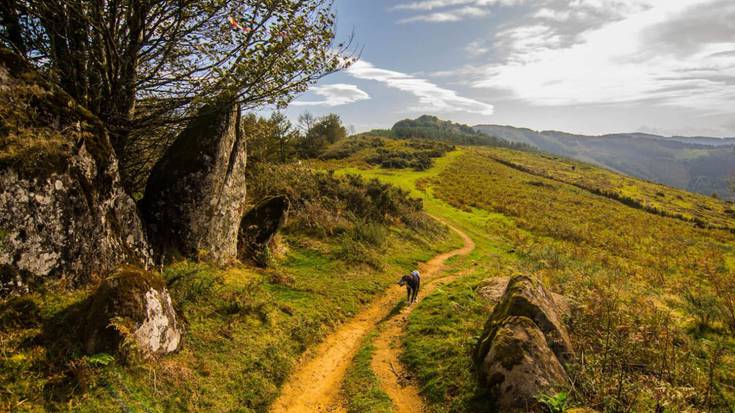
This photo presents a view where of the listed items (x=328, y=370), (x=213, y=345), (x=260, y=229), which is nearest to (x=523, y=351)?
(x=328, y=370)

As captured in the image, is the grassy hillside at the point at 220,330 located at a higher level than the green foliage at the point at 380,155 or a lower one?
lower

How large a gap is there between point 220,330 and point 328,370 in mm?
2917

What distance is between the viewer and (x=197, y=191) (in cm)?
1050

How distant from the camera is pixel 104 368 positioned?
228 inches

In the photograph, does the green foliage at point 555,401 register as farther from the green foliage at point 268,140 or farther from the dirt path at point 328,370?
the green foliage at point 268,140

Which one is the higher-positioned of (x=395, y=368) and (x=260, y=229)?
(x=260, y=229)

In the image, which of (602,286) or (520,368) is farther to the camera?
(602,286)

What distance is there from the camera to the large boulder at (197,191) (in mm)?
10141

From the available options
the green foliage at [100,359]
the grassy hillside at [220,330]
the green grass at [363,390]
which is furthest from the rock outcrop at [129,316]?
the green grass at [363,390]

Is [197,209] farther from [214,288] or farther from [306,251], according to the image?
[306,251]

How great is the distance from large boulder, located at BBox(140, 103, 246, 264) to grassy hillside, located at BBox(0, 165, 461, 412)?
33.9 inches

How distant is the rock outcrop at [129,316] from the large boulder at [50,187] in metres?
1.13

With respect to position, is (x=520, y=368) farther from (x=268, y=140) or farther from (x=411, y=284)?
(x=268, y=140)

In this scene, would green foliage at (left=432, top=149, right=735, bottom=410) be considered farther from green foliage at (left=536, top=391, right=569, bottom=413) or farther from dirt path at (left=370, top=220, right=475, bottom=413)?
dirt path at (left=370, top=220, right=475, bottom=413)
